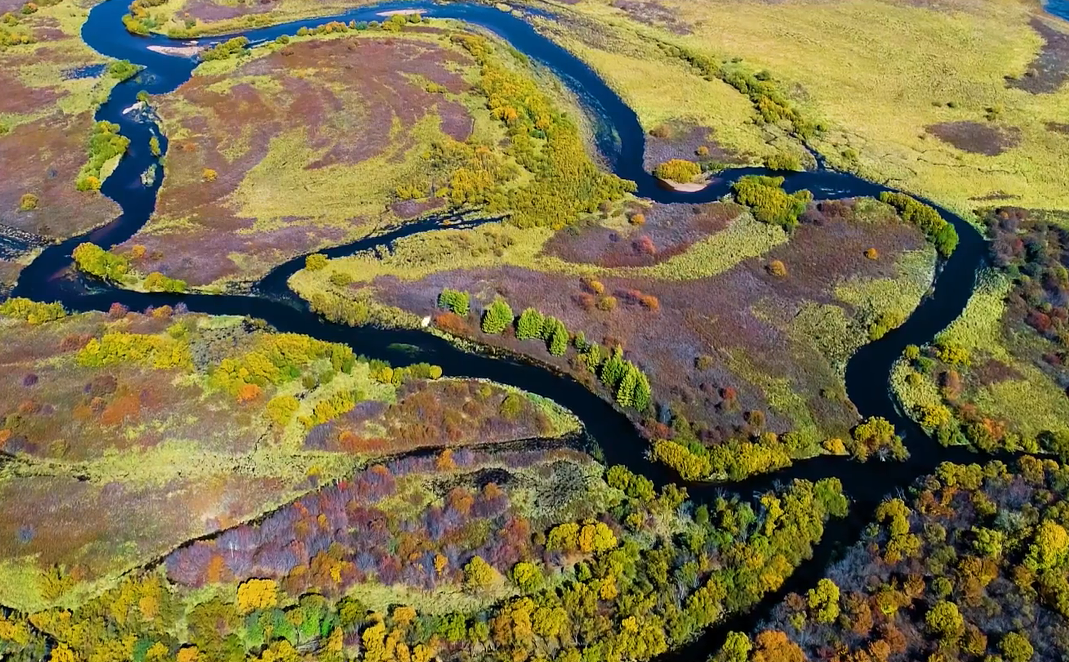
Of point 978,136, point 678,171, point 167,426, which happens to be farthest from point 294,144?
point 978,136

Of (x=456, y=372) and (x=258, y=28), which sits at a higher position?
(x=258, y=28)

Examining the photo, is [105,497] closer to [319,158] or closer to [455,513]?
[455,513]

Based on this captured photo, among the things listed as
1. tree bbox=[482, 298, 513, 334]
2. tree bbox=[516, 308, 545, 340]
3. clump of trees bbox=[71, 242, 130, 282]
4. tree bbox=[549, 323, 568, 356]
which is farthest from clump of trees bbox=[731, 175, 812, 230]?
clump of trees bbox=[71, 242, 130, 282]

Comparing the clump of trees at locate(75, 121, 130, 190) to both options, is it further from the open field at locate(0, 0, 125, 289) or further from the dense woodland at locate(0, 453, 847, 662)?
the dense woodland at locate(0, 453, 847, 662)

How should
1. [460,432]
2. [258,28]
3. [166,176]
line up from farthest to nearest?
[258,28]
[166,176]
[460,432]

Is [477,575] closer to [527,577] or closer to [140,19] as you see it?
[527,577]

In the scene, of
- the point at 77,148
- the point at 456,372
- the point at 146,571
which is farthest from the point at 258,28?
the point at 146,571
